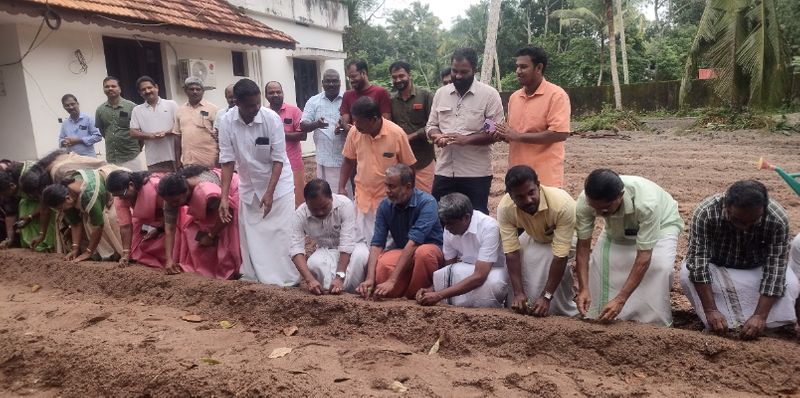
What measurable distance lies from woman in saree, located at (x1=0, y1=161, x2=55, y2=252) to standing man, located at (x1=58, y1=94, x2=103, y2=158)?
1.46 feet

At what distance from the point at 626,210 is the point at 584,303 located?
1.86 ft

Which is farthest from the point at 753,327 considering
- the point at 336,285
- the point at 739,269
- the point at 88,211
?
the point at 88,211

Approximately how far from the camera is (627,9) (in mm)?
28109

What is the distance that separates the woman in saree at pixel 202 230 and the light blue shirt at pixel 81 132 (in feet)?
6.77

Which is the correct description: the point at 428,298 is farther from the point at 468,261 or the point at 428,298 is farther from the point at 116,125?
the point at 116,125

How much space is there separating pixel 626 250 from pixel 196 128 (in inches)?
161

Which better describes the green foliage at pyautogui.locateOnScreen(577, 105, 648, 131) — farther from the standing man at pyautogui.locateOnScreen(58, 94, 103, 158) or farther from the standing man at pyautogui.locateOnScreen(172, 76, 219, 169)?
the standing man at pyautogui.locateOnScreen(58, 94, 103, 158)

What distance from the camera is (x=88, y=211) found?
195 inches

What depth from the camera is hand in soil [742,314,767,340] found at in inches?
114

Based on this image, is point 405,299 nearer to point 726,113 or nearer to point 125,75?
point 125,75

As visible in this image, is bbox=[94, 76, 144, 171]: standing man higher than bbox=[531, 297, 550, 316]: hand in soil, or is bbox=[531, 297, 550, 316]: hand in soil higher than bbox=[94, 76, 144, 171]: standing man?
bbox=[94, 76, 144, 171]: standing man

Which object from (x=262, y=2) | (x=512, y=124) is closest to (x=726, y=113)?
(x=262, y=2)

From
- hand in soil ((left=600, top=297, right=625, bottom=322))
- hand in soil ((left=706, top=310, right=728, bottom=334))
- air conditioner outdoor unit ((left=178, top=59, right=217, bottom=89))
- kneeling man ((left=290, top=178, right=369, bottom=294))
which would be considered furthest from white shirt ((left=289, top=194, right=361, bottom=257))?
air conditioner outdoor unit ((left=178, top=59, right=217, bottom=89))

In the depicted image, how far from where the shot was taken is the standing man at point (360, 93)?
4.91 m
